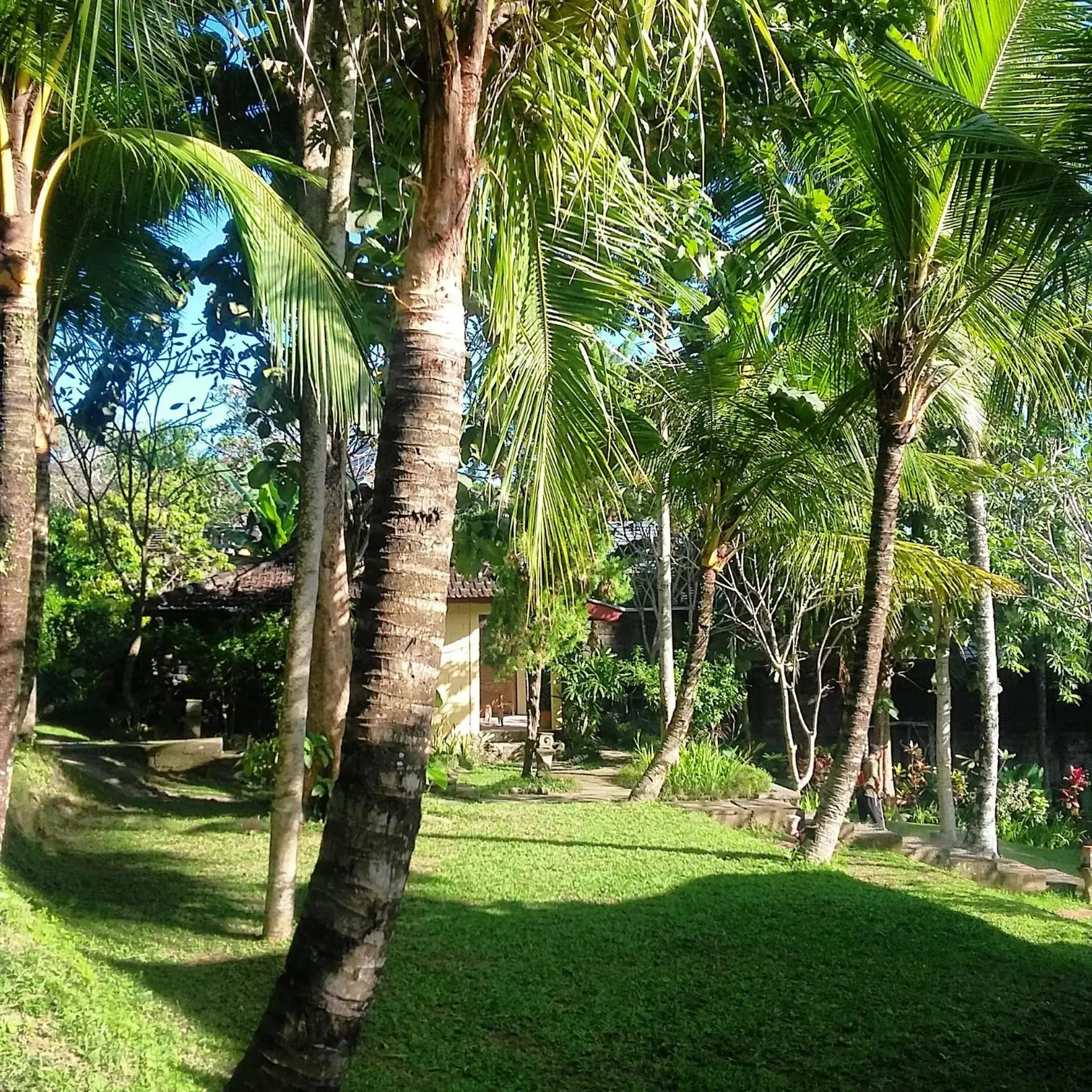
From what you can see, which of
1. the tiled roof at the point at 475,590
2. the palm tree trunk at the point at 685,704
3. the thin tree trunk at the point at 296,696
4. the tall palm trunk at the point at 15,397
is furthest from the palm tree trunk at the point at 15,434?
the tiled roof at the point at 475,590

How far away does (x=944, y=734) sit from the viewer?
10.8 m

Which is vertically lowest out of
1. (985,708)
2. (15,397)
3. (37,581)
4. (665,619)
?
(985,708)

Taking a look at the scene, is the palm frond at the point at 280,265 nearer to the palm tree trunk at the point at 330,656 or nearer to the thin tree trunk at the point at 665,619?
the palm tree trunk at the point at 330,656

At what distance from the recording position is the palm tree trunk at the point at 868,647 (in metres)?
8.03

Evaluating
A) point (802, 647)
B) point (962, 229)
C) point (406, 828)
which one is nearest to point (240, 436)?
point (802, 647)

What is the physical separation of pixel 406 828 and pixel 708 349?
268 inches

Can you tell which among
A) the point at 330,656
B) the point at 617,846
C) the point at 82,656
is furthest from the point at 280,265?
the point at 82,656

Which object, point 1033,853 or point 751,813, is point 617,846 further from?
point 1033,853

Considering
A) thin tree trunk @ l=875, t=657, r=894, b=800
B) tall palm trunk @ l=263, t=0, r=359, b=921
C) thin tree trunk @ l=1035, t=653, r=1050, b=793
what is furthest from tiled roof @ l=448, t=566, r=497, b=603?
tall palm trunk @ l=263, t=0, r=359, b=921

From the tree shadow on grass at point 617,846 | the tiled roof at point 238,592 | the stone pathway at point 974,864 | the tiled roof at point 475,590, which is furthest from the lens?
the tiled roof at point 475,590

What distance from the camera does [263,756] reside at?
389 inches

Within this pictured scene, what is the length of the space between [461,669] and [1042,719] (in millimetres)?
9025

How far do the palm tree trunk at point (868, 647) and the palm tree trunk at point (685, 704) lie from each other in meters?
2.42

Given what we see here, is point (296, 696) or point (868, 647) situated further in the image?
point (868, 647)
